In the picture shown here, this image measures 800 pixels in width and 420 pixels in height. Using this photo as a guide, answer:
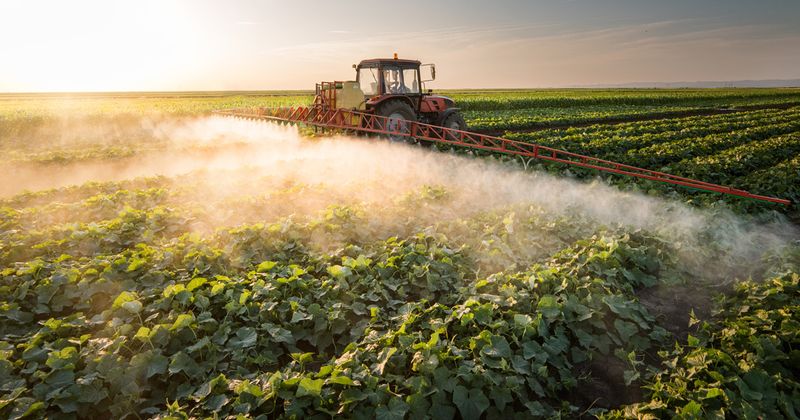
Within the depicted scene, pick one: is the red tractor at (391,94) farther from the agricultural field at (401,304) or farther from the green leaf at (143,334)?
the green leaf at (143,334)

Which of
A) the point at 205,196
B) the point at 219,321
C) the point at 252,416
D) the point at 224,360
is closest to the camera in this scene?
the point at 252,416

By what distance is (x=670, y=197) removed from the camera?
27.7 feet

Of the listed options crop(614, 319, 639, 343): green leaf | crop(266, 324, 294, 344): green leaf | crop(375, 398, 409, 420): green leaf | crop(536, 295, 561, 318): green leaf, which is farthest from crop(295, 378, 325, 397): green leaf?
crop(614, 319, 639, 343): green leaf

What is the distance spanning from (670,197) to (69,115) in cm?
2845

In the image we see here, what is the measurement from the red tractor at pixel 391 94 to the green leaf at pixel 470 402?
10.5m

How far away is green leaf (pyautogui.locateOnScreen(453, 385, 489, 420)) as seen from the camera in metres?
3.12

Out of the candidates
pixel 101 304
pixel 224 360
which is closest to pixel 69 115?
pixel 101 304

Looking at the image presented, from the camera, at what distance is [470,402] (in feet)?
10.4

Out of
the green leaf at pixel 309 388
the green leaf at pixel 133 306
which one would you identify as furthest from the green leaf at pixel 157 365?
the green leaf at pixel 309 388

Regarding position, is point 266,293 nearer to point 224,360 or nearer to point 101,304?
point 224,360

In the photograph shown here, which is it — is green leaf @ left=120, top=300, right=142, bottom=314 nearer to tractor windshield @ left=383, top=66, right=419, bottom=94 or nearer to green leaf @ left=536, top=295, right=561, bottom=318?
green leaf @ left=536, top=295, right=561, bottom=318

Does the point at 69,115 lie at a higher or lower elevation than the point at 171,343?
higher

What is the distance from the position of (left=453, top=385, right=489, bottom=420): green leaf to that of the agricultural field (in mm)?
19

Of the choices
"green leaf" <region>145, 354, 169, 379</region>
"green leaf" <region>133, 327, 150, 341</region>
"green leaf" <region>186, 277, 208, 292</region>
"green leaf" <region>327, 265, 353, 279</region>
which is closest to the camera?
"green leaf" <region>145, 354, 169, 379</region>
